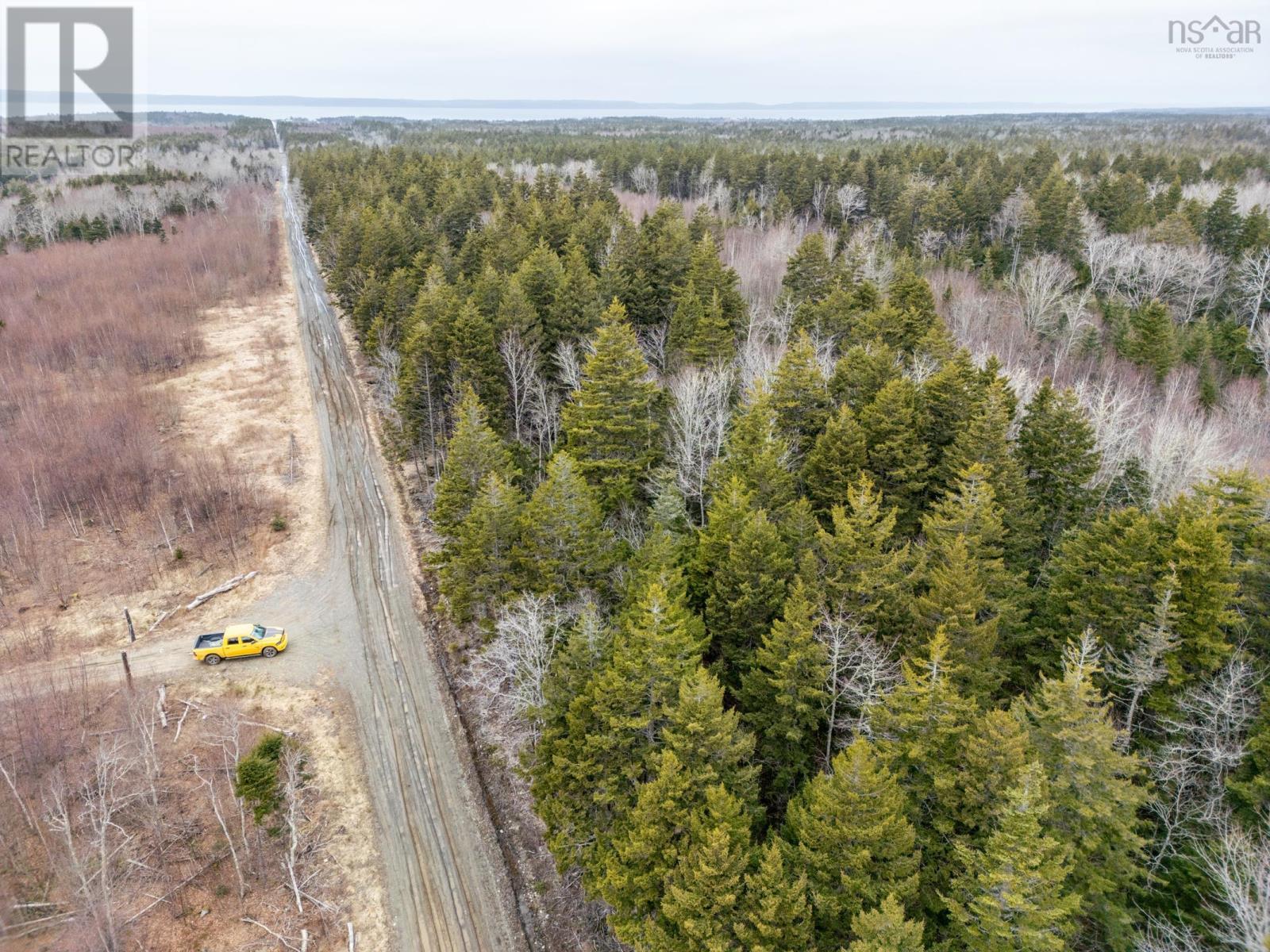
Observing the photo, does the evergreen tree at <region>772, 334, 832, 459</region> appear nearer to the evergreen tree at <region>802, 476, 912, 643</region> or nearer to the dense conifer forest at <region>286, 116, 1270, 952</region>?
the dense conifer forest at <region>286, 116, 1270, 952</region>

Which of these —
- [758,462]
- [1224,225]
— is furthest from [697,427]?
[1224,225]

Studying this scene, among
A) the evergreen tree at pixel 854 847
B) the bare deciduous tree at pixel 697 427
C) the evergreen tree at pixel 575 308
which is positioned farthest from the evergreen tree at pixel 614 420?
the evergreen tree at pixel 854 847

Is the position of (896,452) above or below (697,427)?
below

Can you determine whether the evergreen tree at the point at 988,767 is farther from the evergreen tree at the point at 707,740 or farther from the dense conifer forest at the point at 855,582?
the evergreen tree at the point at 707,740

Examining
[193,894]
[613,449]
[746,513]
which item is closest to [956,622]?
[746,513]

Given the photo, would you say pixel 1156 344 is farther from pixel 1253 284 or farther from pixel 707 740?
pixel 707 740

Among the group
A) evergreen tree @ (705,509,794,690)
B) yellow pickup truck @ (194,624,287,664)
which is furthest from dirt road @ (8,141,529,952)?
evergreen tree @ (705,509,794,690)
